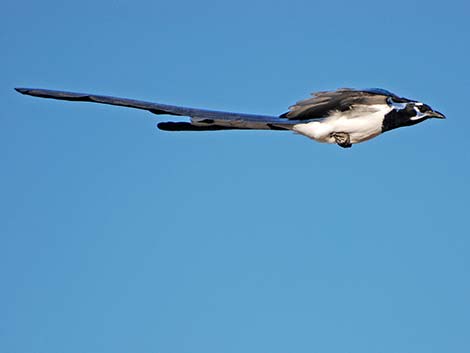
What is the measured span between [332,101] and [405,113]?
2.25 ft

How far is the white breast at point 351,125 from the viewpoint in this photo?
704cm

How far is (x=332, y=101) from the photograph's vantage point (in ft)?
23.2

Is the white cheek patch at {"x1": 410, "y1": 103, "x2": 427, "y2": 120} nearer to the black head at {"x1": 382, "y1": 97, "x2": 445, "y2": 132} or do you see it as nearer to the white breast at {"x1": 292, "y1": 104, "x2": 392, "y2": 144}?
the black head at {"x1": 382, "y1": 97, "x2": 445, "y2": 132}

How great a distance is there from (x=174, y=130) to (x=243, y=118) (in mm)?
770

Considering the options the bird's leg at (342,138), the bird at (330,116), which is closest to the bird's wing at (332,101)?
the bird at (330,116)

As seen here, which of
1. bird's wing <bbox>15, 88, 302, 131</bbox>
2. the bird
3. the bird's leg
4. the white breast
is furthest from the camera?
the bird's leg

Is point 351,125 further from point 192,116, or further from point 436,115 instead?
point 192,116

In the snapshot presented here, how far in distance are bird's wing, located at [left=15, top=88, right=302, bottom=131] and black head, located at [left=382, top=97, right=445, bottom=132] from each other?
90cm

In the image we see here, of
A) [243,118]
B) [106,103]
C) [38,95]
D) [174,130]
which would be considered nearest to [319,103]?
[243,118]

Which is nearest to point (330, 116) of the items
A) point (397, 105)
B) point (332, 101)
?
point (332, 101)

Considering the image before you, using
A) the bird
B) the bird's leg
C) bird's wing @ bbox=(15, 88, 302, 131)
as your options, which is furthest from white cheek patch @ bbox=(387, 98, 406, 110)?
bird's wing @ bbox=(15, 88, 302, 131)

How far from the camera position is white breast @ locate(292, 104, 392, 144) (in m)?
7.04

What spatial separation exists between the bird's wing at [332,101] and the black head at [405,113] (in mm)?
107

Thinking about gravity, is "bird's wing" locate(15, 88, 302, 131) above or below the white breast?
below
